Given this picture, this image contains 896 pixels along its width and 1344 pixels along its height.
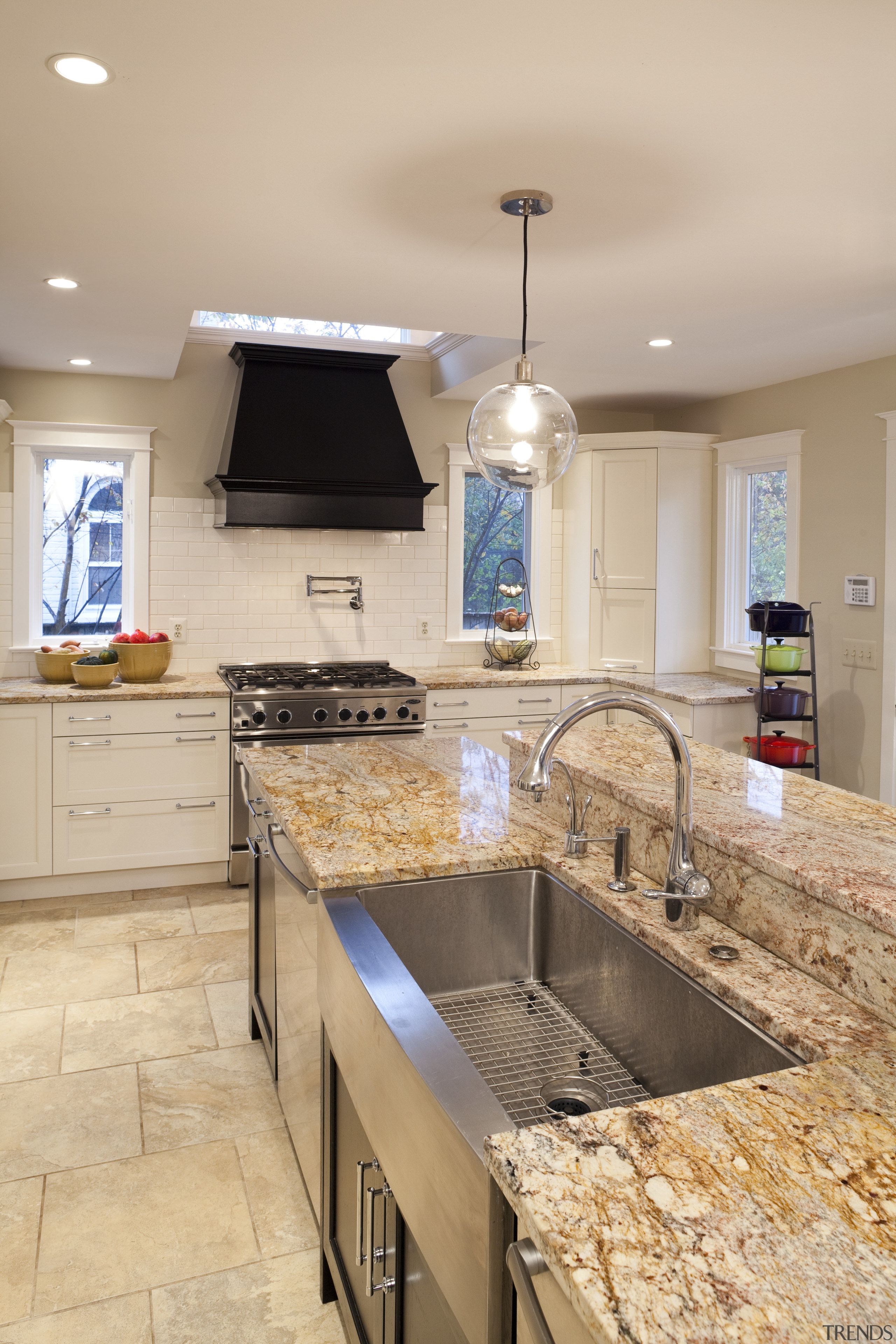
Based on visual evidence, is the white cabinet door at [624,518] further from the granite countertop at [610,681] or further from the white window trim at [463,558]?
the granite countertop at [610,681]

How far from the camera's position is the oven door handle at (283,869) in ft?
6.51

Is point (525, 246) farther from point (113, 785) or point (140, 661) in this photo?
point (113, 785)

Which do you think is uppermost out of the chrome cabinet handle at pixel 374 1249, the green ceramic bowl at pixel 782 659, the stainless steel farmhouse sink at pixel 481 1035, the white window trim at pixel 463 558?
the white window trim at pixel 463 558

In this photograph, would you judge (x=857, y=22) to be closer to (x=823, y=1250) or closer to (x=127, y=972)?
(x=823, y=1250)

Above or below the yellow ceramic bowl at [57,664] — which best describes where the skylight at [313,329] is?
above

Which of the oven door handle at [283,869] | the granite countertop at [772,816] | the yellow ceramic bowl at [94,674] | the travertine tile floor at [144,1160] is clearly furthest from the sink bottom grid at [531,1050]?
the yellow ceramic bowl at [94,674]

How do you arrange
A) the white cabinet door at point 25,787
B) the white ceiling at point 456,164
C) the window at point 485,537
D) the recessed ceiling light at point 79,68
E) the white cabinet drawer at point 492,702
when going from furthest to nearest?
the window at point 485,537 < the white cabinet drawer at point 492,702 < the white cabinet door at point 25,787 < the recessed ceiling light at point 79,68 < the white ceiling at point 456,164

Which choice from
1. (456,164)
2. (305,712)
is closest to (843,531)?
(305,712)

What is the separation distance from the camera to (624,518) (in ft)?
18.2

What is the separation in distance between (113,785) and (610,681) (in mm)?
2677

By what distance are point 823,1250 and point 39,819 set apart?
4.13 m

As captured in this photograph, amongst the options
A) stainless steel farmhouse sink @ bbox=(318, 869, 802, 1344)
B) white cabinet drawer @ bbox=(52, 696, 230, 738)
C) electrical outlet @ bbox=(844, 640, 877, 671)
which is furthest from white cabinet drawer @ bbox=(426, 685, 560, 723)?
stainless steel farmhouse sink @ bbox=(318, 869, 802, 1344)

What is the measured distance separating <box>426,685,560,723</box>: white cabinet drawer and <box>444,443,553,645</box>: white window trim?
70 cm

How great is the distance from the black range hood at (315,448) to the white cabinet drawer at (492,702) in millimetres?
962
